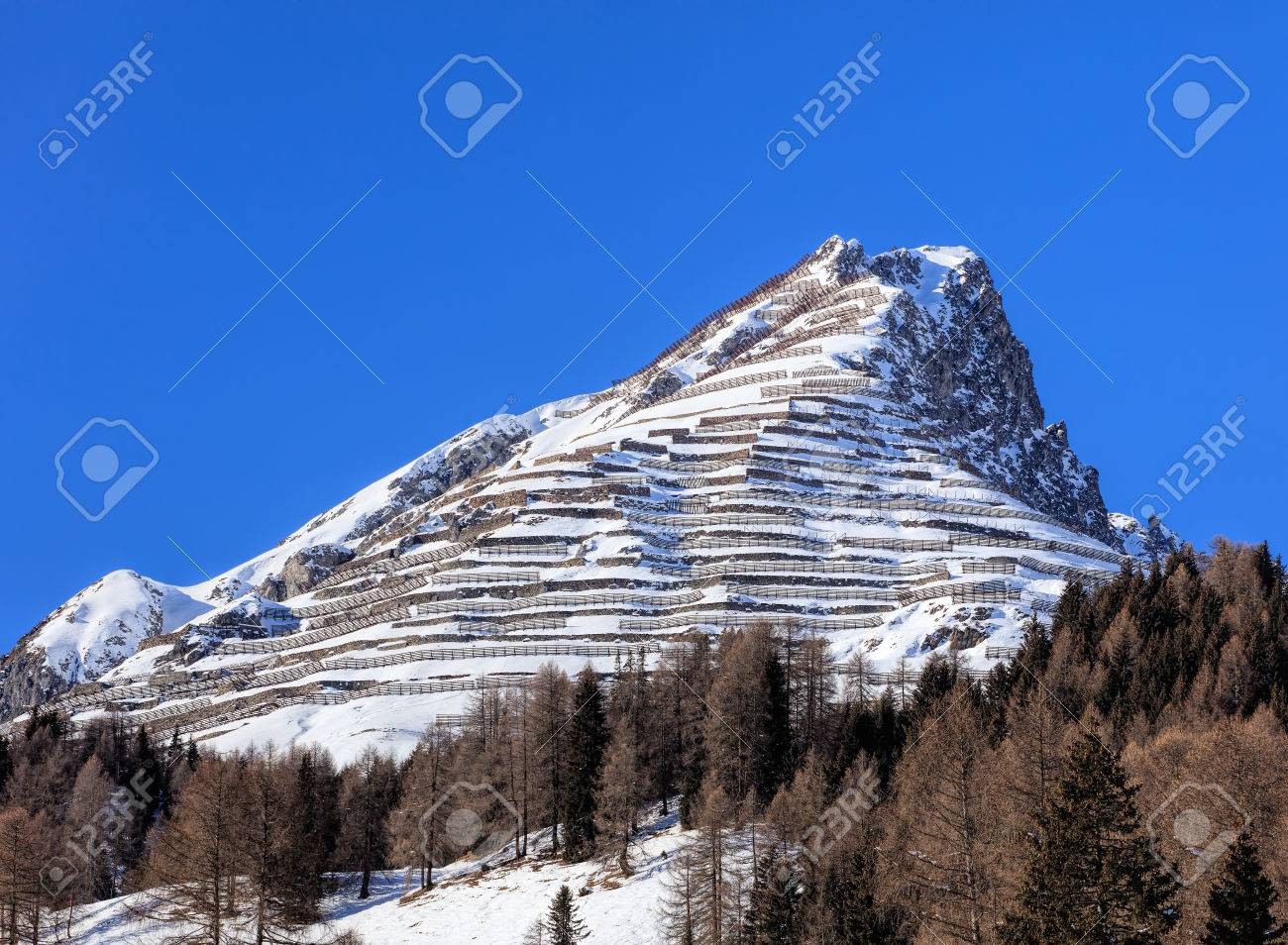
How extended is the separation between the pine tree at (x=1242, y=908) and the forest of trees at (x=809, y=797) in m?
0.10

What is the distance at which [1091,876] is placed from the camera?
5809 centimetres

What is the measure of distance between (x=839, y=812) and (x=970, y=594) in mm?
83557

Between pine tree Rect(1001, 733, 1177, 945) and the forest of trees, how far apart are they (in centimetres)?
11

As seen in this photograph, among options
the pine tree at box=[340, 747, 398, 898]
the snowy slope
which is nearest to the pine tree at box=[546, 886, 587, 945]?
the snowy slope

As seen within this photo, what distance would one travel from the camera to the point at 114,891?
115625 millimetres

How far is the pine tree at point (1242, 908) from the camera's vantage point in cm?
5222

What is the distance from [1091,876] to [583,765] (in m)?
52.2

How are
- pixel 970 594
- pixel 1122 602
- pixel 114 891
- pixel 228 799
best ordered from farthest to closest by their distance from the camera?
pixel 970 594, pixel 1122 602, pixel 114 891, pixel 228 799

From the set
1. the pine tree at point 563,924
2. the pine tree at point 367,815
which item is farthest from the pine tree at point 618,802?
the pine tree at point 367,815

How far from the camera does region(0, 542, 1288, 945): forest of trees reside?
62.3 meters

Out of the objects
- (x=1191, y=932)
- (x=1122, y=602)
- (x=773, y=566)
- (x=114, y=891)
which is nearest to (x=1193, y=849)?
(x=1191, y=932)

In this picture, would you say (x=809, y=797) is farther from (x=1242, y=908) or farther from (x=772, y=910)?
(x=1242, y=908)

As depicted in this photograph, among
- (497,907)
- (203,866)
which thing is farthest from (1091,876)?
(497,907)

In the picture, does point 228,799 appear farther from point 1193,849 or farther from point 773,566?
point 773,566
